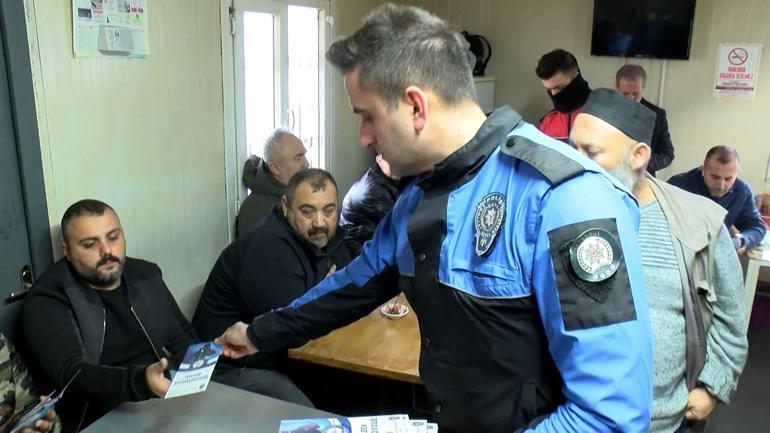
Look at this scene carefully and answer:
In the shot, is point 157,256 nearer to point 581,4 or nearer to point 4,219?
point 4,219

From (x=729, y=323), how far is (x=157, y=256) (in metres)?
2.32

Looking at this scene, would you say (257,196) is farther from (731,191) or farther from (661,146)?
(661,146)

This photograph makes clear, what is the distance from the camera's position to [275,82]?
3.69 meters

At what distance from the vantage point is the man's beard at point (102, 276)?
7.23ft

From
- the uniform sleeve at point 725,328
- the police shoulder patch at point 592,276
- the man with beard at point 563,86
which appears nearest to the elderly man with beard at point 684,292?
the uniform sleeve at point 725,328

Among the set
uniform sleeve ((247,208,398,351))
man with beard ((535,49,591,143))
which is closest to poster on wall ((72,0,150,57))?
uniform sleeve ((247,208,398,351))

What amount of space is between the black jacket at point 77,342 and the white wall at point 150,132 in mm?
342

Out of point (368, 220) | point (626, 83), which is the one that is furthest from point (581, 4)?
point (368, 220)

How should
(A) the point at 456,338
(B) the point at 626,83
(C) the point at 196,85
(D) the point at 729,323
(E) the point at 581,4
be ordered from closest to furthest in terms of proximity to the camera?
(A) the point at 456,338, (D) the point at 729,323, (C) the point at 196,85, (B) the point at 626,83, (E) the point at 581,4

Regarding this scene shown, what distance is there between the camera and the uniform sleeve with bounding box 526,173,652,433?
902 mm

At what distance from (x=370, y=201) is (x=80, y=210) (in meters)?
1.74

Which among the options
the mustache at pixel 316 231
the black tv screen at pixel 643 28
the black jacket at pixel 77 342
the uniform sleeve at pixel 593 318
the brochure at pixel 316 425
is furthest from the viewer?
the black tv screen at pixel 643 28

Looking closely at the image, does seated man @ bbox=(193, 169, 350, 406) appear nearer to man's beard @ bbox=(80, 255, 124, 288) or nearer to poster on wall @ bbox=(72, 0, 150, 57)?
man's beard @ bbox=(80, 255, 124, 288)

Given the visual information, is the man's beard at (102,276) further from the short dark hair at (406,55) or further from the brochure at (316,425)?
the short dark hair at (406,55)
